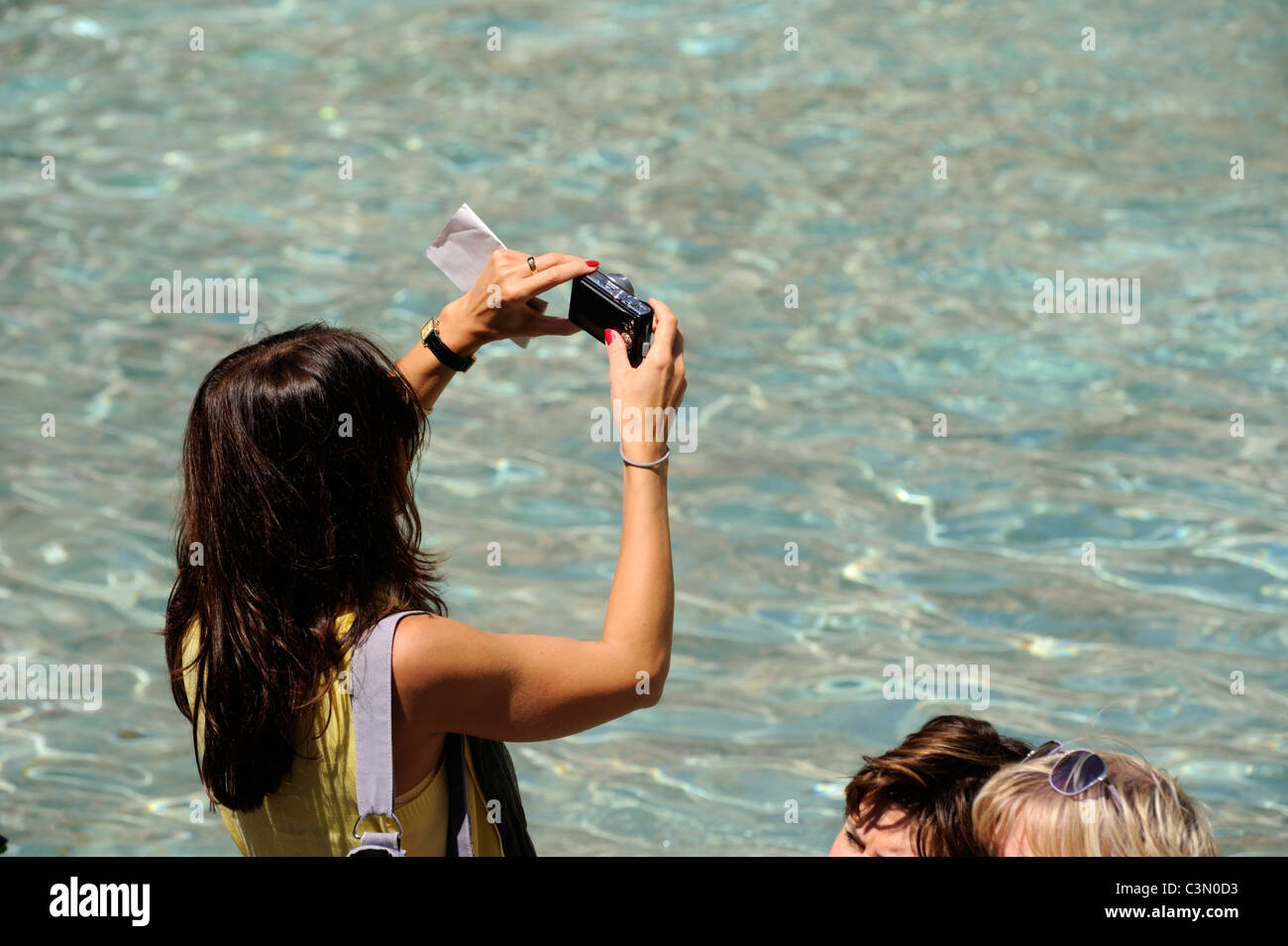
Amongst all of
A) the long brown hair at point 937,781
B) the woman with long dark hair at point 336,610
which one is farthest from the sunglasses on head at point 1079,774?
the woman with long dark hair at point 336,610

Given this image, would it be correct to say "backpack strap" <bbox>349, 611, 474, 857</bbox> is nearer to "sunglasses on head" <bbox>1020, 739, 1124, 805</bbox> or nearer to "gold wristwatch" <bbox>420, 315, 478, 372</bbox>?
"gold wristwatch" <bbox>420, 315, 478, 372</bbox>

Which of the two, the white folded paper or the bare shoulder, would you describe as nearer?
the bare shoulder

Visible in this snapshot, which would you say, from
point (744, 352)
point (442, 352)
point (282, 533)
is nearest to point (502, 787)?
point (282, 533)

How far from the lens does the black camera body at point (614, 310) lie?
73.1 inches

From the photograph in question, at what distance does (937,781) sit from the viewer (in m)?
2.04

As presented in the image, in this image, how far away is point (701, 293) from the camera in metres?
6.02

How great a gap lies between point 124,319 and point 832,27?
4.99 m

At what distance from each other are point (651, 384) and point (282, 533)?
497mm

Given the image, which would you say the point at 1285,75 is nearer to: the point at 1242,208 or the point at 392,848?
the point at 1242,208

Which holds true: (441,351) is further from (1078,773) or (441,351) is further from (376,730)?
(1078,773)

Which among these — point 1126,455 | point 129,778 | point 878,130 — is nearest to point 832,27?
point 878,130

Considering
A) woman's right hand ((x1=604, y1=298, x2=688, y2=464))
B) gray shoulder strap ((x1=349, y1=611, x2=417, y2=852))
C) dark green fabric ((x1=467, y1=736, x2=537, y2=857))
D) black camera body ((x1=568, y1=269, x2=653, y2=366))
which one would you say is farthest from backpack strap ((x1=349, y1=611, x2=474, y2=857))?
black camera body ((x1=568, y1=269, x2=653, y2=366))

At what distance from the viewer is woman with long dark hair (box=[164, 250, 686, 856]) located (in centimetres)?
171

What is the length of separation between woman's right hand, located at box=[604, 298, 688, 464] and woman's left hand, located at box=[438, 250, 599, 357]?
20cm
